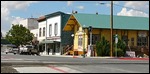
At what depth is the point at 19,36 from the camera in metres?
83.4

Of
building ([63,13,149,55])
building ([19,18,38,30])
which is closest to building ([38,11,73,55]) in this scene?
building ([63,13,149,55])

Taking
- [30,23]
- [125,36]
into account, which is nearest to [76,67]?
[125,36]

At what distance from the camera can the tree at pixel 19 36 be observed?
82812 mm

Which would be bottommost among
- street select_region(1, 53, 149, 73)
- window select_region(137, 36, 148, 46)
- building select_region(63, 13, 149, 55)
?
street select_region(1, 53, 149, 73)

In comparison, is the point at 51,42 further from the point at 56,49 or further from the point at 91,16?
the point at 91,16

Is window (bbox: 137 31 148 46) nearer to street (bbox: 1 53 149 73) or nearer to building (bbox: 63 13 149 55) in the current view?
building (bbox: 63 13 149 55)

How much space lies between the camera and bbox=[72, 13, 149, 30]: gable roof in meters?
53.5

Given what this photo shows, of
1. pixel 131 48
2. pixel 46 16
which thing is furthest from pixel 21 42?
pixel 131 48

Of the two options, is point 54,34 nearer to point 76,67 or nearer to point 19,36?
point 19,36

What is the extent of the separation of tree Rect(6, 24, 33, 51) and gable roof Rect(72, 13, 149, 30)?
29.2 m

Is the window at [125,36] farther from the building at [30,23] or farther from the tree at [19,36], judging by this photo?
the building at [30,23]

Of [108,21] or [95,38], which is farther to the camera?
[108,21]

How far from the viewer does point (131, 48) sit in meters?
52.8

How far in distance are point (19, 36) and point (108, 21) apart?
32.9 metres
